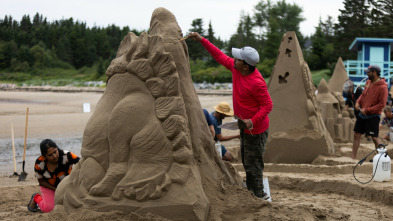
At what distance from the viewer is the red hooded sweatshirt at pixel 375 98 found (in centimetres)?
623

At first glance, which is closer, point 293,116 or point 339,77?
point 293,116

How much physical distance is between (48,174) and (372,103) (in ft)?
13.9

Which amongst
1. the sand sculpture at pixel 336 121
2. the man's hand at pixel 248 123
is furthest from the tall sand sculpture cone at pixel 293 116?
the man's hand at pixel 248 123

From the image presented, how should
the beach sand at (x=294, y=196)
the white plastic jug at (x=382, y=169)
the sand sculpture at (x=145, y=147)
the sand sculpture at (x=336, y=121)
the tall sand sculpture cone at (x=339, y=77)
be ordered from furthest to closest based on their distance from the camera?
the tall sand sculpture cone at (x=339, y=77) < the sand sculpture at (x=336, y=121) < the white plastic jug at (x=382, y=169) < the beach sand at (x=294, y=196) < the sand sculpture at (x=145, y=147)

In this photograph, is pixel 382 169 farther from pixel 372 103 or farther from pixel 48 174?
pixel 48 174

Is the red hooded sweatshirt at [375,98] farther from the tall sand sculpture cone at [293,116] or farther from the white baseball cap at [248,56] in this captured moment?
the white baseball cap at [248,56]

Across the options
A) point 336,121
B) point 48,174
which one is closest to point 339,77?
point 336,121

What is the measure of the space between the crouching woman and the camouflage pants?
144 cm

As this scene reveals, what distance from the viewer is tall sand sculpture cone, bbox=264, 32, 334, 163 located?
659 cm

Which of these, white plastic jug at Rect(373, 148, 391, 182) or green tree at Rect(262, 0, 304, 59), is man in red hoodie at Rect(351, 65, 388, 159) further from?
green tree at Rect(262, 0, 304, 59)

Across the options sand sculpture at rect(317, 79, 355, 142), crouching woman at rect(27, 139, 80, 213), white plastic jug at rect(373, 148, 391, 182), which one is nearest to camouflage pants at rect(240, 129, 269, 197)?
crouching woman at rect(27, 139, 80, 213)

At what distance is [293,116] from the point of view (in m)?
6.71

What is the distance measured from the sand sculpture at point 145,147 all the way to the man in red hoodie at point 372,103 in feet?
11.5

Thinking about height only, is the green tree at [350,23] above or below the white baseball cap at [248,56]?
above
